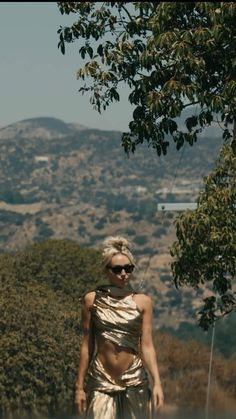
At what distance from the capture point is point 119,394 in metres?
11.9

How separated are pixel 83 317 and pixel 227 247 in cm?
987

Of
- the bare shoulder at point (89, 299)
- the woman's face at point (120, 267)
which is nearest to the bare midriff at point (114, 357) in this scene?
the bare shoulder at point (89, 299)

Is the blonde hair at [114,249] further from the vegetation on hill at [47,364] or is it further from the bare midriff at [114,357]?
the vegetation on hill at [47,364]

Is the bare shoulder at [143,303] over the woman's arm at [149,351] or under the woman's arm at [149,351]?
over

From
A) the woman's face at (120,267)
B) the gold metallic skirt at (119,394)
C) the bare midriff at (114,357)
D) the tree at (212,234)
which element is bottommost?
the tree at (212,234)

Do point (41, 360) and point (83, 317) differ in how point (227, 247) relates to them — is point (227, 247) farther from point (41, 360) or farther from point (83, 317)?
point (41, 360)

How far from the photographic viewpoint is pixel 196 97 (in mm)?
21125

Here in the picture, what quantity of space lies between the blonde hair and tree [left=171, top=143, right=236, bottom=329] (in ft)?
31.8

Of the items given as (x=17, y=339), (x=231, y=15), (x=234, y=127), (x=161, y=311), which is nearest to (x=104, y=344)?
(x=231, y=15)

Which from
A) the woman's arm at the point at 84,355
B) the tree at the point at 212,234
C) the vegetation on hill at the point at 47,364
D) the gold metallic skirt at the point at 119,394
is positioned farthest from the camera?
the vegetation on hill at the point at 47,364

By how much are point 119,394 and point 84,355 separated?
15.2 inches

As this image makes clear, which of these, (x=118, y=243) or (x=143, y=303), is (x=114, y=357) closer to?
(x=143, y=303)

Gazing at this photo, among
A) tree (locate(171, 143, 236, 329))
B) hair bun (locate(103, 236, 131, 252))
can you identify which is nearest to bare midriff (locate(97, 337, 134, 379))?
hair bun (locate(103, 236, 131, 252))

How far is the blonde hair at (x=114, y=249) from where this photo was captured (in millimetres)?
11875
